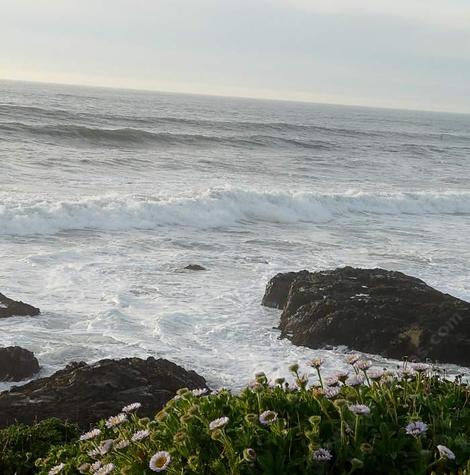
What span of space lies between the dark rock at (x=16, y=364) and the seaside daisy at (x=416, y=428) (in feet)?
19.3

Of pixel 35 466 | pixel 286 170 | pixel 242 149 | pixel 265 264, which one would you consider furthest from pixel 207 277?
pixel 242 149

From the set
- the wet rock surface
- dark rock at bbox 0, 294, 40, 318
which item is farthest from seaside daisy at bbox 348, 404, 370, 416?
the wet rock surface

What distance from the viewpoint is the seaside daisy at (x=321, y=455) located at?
111 inches

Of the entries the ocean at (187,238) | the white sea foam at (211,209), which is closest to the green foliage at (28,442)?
the ocean at (187,238)

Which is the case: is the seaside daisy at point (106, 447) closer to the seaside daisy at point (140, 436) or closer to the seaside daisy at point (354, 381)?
the seaside daisy at point (140, 436)

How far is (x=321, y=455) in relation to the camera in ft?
9.32

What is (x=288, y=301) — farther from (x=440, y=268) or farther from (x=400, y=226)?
(x=400, y=226)

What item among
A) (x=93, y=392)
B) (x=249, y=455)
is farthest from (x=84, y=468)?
(x=93, y=392)

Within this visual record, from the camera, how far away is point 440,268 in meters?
15.3

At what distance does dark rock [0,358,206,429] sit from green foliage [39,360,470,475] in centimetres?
221

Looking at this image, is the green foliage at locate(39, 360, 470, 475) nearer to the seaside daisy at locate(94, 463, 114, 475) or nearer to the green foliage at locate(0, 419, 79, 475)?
the seaside daisy at locate(94, 463, 114, 475)

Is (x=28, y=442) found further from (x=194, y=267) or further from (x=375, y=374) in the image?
(x=194, y=267)

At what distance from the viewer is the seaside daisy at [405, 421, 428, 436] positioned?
9.64ft

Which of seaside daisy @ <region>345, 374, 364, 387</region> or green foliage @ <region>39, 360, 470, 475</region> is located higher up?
seaside daisy @ <region>345, 374, 364, 387</region>
